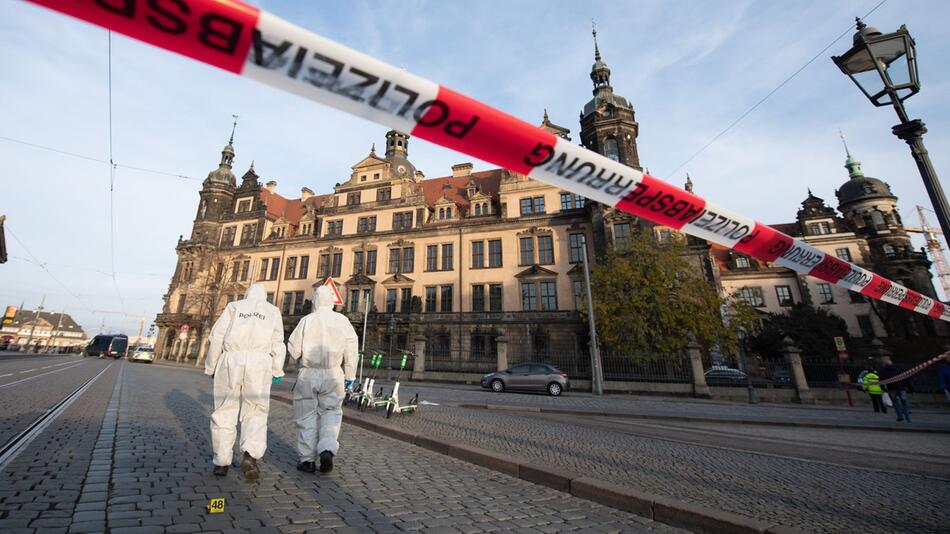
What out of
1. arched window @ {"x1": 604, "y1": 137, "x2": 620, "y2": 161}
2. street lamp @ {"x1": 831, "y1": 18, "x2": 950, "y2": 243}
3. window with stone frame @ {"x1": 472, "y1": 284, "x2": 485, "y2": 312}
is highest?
arched window @ {"x1": 604, "y1": 137, "x2": 620, "y2": 161}

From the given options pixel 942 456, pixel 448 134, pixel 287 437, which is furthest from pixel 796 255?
pixel 287 437

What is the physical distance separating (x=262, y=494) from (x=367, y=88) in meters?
3.44

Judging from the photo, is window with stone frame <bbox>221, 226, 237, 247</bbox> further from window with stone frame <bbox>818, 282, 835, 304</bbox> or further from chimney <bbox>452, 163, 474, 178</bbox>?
window with stone frame <bbox>818, 282, 835, 304</bbox>

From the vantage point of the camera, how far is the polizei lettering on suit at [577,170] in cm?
257

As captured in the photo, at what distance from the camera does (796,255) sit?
4082mm

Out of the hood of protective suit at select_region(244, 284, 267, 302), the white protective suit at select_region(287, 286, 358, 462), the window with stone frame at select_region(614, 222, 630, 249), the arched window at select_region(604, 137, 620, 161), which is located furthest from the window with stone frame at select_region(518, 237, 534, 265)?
the hood of protective suit at select_region(244, 284, 267, 302)

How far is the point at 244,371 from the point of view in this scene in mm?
3924

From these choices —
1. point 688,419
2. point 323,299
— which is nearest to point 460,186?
point 688,419

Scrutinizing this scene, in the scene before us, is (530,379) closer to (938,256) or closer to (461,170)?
(461,170)

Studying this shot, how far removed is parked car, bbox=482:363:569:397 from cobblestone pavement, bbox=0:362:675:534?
12.4m

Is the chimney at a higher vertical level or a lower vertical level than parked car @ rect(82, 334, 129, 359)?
higher

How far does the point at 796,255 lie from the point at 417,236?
30.7m

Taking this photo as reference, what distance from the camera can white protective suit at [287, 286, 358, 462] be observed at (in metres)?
4.21

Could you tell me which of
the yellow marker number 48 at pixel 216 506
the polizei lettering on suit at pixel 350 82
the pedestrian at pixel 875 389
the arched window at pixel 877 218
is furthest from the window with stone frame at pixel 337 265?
the arched window at pixel 877 218
